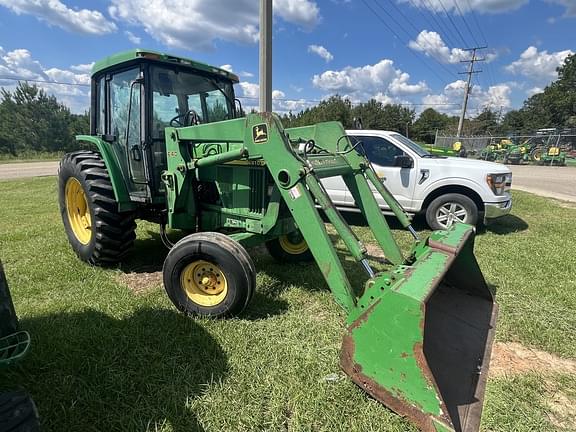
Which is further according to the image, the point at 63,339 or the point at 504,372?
the point at 63,339

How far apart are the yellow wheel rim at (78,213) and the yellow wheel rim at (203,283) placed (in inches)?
88.0

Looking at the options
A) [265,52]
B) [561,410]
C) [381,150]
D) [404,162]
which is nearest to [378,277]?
[561,410]

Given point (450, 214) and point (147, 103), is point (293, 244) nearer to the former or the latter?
point (147, 103)

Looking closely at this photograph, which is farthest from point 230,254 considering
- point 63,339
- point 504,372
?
point 504,372

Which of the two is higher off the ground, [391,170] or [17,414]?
[391,170]

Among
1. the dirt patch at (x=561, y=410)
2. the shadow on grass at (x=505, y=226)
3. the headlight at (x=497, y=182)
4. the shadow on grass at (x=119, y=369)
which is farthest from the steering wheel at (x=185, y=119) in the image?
the shadow on grass at (x=505, y=226)

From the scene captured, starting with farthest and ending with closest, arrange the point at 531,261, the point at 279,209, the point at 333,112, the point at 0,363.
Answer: the point at 333,112, the point at 531,261, the point at 279,209, the point at 0,363

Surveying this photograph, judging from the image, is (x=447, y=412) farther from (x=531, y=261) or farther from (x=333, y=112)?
(x=333, y=112)

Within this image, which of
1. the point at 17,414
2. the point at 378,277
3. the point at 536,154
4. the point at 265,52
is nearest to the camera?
the point at 17,414

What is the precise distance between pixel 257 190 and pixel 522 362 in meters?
2.74

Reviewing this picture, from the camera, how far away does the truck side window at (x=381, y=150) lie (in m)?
6.50

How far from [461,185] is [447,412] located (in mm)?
5009

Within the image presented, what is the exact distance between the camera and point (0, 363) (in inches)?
59.6

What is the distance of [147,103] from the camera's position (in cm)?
378
